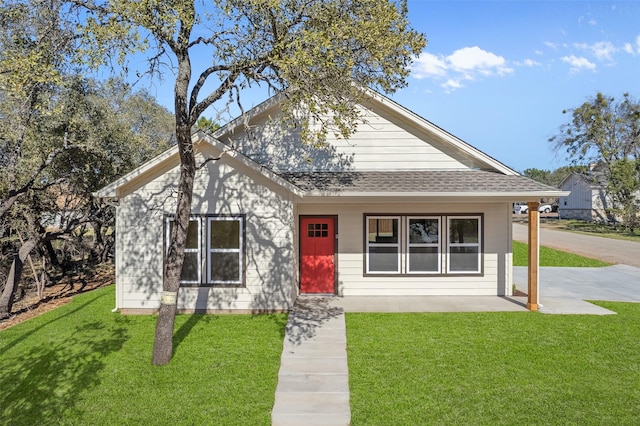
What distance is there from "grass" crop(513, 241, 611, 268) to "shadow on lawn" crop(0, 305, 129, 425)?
15924 mm

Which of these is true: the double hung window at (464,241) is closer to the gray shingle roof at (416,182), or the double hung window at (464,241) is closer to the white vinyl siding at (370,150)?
the gray shingle roof at (416,182)

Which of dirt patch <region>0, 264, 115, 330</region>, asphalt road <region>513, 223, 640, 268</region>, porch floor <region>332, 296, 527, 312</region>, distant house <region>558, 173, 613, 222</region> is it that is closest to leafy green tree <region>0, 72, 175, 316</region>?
dirt patch <region>0, 264, 115, 330</region>

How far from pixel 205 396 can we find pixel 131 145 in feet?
35.0

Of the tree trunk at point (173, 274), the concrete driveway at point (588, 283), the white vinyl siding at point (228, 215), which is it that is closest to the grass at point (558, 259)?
the concrete driveway at point (588, 283)

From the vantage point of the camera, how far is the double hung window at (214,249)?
9.34m

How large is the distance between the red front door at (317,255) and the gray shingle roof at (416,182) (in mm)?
1207

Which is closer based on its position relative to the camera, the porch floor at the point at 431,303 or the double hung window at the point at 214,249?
the double hung window at the point at 214,249

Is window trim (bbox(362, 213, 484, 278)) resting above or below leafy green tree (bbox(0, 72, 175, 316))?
below

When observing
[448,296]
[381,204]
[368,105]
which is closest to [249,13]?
[368,105]

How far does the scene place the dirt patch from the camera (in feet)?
33.9

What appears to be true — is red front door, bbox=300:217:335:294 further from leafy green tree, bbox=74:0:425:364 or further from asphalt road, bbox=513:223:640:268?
asphalt road, bbox=513:223:640:268

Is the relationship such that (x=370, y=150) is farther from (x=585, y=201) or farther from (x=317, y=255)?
(x=585, y=201)

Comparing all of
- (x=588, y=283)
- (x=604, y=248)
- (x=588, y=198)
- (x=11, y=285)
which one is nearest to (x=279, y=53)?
(x=11, y=285)

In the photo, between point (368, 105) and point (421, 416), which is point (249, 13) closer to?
point (368, 105)
